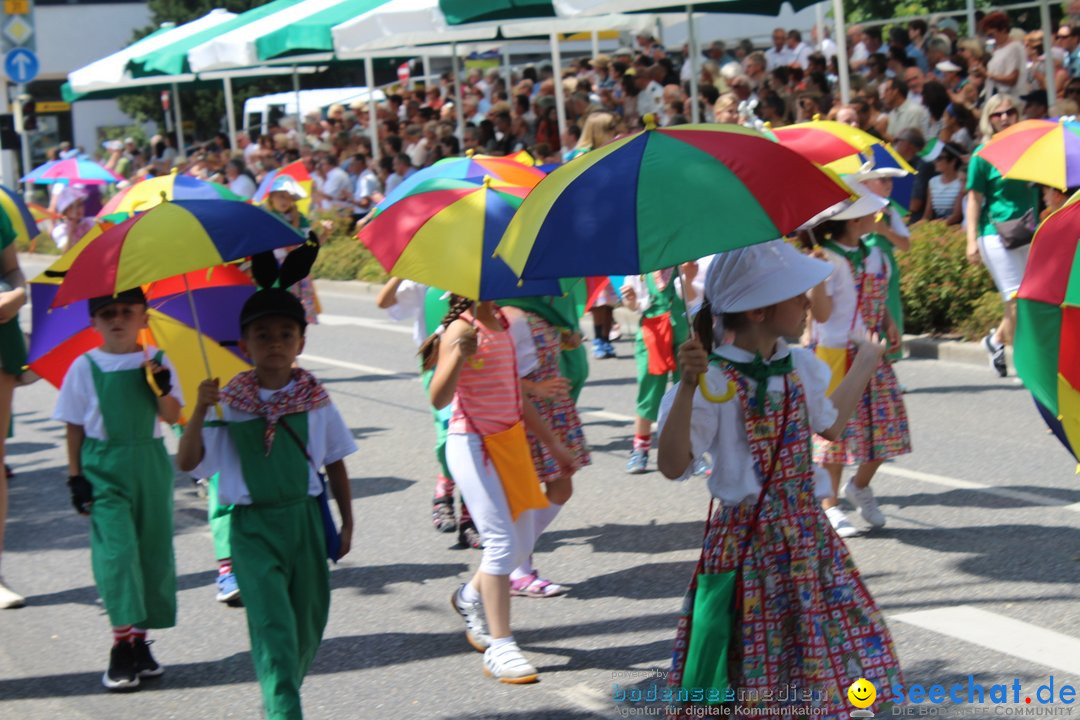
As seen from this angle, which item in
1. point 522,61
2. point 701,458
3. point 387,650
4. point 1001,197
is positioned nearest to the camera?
point 701,458

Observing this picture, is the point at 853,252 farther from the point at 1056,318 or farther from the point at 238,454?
the point at 1056,318

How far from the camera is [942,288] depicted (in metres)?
13.3

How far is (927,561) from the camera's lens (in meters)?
6.94

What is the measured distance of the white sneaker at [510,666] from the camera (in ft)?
18.7

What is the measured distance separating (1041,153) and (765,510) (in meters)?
3.65

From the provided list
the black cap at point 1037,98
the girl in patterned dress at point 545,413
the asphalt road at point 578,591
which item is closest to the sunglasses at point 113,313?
the asphalt road at point 578,591

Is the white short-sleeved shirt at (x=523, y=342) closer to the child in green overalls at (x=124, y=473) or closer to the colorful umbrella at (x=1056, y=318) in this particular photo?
the child in green overalls at (x=124, y=473)

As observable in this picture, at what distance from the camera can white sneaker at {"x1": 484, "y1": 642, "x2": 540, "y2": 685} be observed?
571 centimetres

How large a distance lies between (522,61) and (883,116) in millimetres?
20580

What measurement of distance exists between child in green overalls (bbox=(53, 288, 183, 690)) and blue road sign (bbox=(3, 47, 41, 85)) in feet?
56.9

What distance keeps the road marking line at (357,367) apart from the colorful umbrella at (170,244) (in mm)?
8828

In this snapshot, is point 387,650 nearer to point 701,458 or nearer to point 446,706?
point 446,706

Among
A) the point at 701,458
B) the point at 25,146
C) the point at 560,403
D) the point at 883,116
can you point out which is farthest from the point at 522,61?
the point at 701,458

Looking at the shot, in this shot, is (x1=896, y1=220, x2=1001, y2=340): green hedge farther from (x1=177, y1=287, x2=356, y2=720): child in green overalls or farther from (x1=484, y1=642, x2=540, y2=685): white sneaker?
(x1=177, y1=287, x2=356, y2=720): child in green overalls
